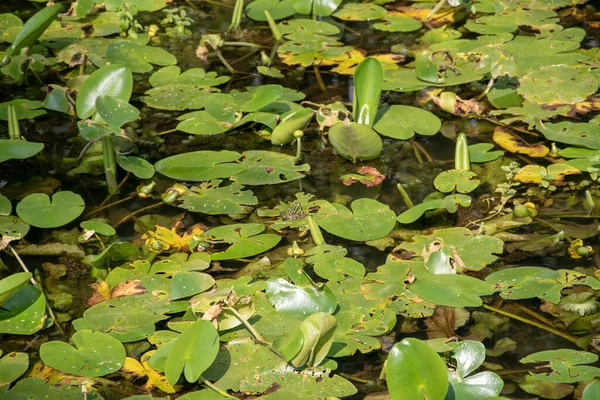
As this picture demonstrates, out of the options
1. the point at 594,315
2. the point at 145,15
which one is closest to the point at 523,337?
the point at 594,315

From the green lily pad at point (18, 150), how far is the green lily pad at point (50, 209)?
0.69ft

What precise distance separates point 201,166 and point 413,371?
125 cm

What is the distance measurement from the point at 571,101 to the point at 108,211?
1779 mm

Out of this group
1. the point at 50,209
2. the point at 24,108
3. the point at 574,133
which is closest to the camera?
the point at 50,209

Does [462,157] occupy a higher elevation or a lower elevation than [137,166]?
higher

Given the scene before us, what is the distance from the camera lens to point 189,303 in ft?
6.70

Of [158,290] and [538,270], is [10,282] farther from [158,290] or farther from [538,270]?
[538,270]

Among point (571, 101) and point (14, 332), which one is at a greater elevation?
point (571, 101)

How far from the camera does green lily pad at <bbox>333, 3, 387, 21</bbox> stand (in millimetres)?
3807

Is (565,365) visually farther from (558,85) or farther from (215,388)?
(558,85)

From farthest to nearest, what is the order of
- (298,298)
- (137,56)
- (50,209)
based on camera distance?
(137,56) → (50,209) → (298,298)

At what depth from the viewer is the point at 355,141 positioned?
266 cm

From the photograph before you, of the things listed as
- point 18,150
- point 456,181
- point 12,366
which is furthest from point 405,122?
point 12,366

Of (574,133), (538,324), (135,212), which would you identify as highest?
(574,133)
